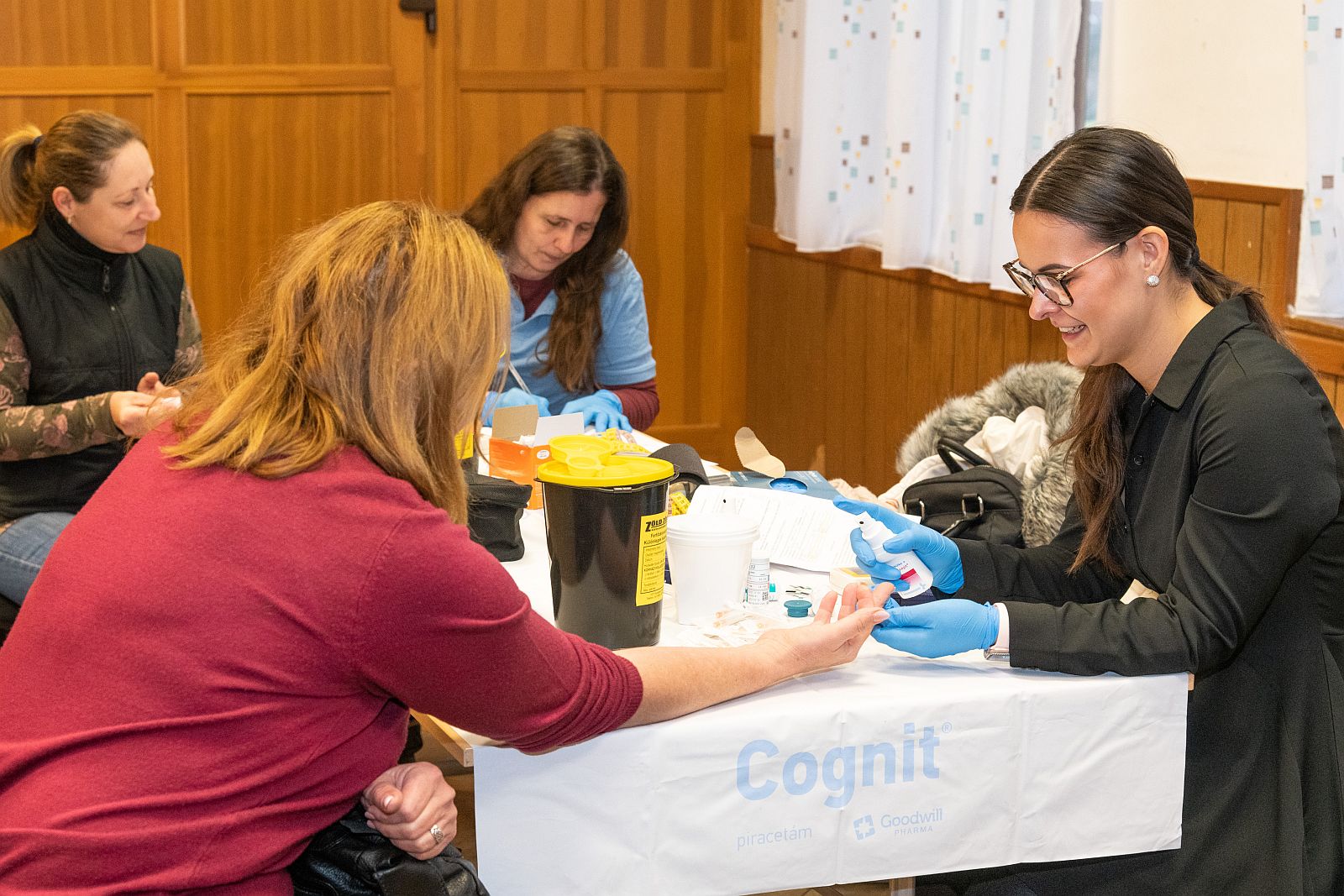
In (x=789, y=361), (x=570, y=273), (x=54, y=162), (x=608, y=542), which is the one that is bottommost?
(x=789, y=361)

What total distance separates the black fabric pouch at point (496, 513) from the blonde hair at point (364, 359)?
605mm

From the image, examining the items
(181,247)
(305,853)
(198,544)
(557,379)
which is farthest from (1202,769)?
(181,247)

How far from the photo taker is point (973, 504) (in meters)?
2.54

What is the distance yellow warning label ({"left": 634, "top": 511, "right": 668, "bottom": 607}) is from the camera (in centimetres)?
154

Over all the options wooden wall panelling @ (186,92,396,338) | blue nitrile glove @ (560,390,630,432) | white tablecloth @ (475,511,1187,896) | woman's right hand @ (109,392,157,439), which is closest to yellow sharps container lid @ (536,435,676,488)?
white tablecloth @ (475,511,1187,896)

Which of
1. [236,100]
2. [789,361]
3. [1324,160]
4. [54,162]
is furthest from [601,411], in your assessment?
[236,100]

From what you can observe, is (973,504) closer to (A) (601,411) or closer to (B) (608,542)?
(A) (601,411)

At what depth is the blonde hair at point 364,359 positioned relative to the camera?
122cm

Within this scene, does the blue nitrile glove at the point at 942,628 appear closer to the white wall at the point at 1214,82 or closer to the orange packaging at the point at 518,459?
the orange packaging at the point at 518,459

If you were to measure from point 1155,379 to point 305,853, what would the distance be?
1072 mm

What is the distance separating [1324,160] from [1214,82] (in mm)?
465

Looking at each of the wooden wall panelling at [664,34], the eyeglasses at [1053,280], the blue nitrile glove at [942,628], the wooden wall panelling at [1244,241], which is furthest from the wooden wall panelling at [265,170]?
the blue nitrile glove at [942,628]

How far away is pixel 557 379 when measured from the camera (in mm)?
3043

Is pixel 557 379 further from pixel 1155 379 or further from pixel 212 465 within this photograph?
pixel 212 465
